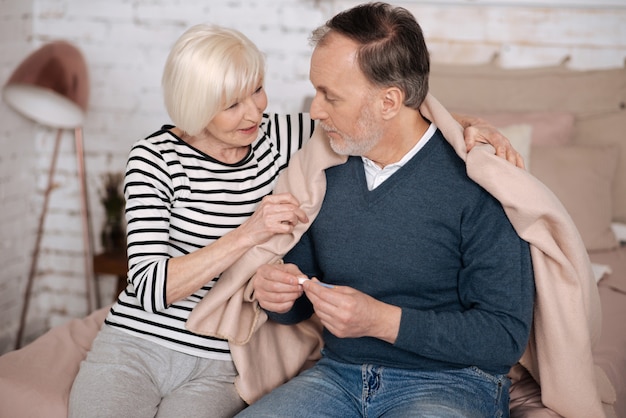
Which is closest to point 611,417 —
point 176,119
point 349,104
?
point 349,104

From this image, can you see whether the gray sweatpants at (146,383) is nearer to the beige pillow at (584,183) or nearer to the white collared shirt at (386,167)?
the white collared shirt at (386,167)

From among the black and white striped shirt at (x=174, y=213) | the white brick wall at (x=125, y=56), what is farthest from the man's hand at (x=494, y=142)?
the white brick wall at (x=125, y=56)

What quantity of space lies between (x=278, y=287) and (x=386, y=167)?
0.38m

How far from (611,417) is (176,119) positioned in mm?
1264

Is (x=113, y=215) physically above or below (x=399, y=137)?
below

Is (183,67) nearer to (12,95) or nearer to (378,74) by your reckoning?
(378,74)

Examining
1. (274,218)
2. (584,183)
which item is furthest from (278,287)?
(584,183)

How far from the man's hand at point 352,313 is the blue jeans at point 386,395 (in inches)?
5.9

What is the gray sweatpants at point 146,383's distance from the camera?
1.78 m

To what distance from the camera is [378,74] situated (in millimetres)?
1735

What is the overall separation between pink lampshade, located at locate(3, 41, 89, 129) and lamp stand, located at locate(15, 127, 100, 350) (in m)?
0.14

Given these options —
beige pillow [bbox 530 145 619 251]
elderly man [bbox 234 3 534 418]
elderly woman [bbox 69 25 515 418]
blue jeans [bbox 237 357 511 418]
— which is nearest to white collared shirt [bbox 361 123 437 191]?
elderly man [bbox 234 3 534 418]

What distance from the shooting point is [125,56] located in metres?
3.51

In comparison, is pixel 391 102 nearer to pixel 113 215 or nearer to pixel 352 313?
pixel 352 313
